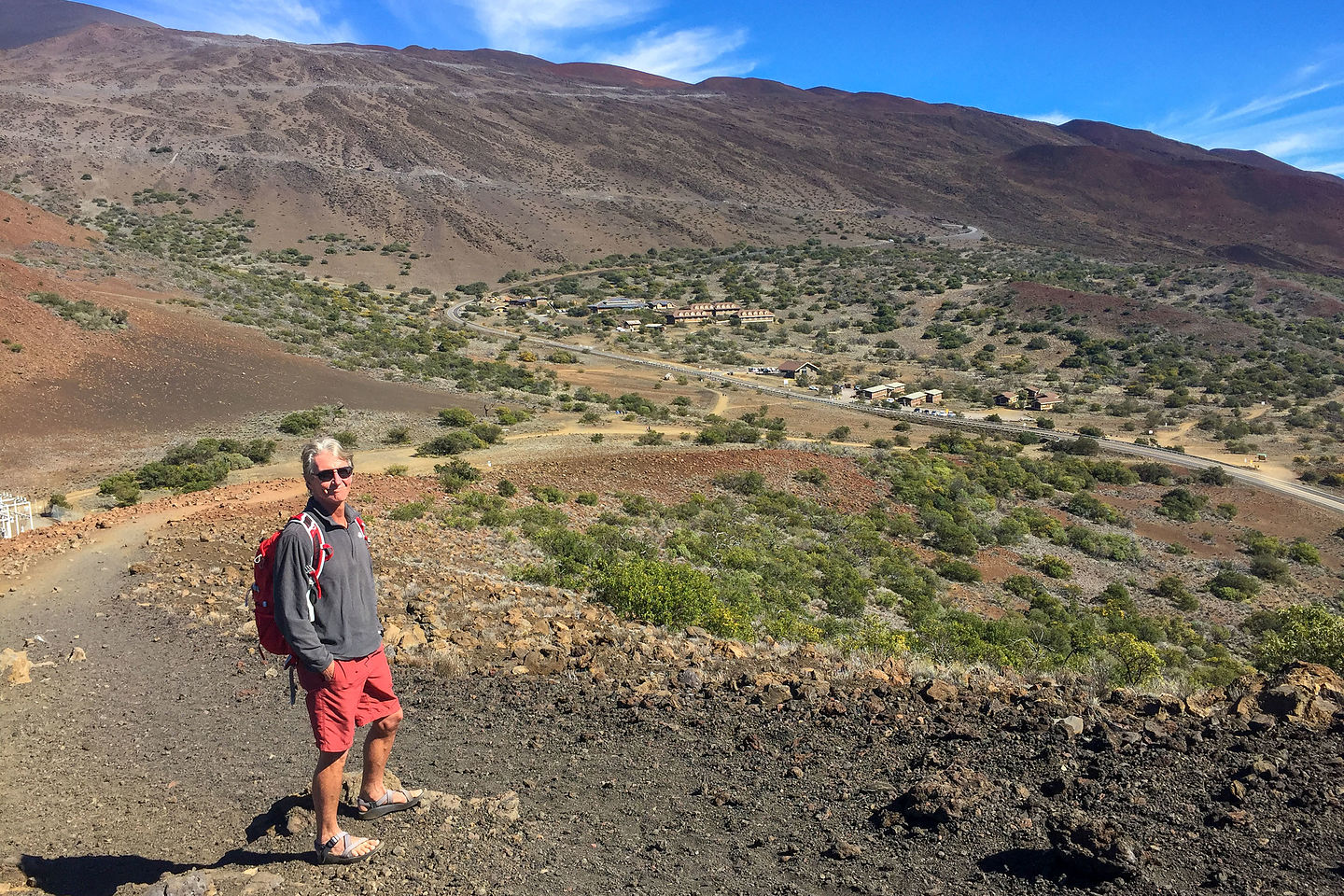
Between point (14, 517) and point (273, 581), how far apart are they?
1394cm

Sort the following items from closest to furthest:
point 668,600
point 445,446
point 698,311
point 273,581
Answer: point 273,581
point 668,600
point 445,446
point 698,311

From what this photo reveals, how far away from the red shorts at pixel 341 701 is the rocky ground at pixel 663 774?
74cm

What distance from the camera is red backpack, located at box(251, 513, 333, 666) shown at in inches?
146

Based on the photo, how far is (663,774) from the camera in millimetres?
5230

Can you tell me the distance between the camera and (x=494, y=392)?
34031 mm

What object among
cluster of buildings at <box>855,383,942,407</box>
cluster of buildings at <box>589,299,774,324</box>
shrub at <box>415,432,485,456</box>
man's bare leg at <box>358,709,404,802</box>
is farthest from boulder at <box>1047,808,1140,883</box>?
cluster of buildings at <box>589,299,774,324</box>

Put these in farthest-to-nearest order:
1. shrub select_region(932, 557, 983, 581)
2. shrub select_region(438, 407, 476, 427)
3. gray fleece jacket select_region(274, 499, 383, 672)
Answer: shrub select_region(438, 407, 476, 427) → shrub select_region(932, 557, 983, 581) → gray fleece jacket select_region(274, 499, 383, 672)

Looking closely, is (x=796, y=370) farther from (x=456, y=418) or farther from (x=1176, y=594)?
(x=1176, y=594)

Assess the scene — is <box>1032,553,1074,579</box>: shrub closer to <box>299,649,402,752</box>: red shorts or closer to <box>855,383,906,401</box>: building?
<box>299,649,402,752</box>: red shorts

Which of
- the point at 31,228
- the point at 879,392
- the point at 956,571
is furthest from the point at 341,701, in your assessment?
the point at 31,228

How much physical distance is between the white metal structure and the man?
12285 millimetres

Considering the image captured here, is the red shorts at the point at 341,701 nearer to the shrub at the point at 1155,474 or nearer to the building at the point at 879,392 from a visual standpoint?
the shrub at the point at 1155,474

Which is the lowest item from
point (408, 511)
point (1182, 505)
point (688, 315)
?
point (1182, 505)

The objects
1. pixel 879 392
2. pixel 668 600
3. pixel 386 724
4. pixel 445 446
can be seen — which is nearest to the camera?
pixel 386 724
